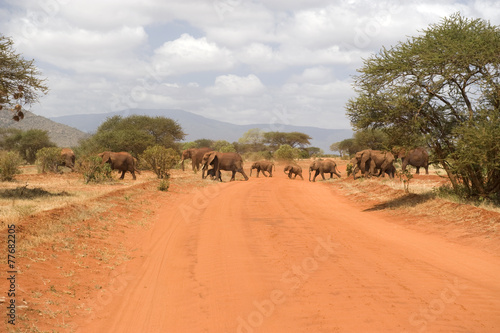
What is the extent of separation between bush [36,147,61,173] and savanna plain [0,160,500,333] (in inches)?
672

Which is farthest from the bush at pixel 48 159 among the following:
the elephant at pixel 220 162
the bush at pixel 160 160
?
the elephant at pixel 220 162

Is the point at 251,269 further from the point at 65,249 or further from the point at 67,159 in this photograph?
the point at 67,159

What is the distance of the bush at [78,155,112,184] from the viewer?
22.5 metres

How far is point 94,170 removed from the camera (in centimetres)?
2261

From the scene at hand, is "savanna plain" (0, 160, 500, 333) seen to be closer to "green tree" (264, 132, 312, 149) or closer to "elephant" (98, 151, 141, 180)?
"elephant" (98, 151, 141, 180)

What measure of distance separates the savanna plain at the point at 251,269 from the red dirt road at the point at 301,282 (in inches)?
1.0

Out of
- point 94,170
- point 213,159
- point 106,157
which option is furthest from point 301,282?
point 213,159

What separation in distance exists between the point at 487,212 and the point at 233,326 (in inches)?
351

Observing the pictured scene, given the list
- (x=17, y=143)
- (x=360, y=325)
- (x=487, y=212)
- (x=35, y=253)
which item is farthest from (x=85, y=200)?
(x=17, y=143)

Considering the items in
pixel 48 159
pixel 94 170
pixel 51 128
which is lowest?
pixel 94 170

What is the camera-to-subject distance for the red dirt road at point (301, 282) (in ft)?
17.7

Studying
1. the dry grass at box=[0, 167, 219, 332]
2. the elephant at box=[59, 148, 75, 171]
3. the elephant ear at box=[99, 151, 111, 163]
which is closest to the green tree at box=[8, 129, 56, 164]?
the elephant at box=[59, 148, 75, 171]

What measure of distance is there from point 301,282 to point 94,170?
60.2 ft

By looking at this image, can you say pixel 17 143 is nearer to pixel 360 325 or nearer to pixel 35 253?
pixel 35 253
